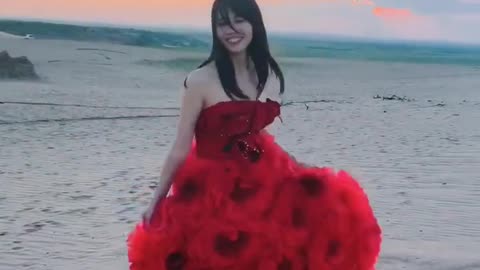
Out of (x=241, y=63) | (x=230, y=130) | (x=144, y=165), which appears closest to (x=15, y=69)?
(x=144, y=165)

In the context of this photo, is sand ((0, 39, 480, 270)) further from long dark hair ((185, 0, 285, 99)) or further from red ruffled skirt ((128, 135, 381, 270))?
long dark hair ((185, 0, 285, 99))

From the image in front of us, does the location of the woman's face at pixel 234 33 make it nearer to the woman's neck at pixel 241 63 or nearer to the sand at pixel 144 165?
the woman's neck at pixel 241 63

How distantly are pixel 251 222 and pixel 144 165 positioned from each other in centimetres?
703

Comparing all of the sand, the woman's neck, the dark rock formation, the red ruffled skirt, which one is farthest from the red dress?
the dark rock formation

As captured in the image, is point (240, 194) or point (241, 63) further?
point (241, 63)

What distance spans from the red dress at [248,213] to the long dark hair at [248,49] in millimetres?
81

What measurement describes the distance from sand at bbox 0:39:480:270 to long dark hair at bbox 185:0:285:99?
253cm

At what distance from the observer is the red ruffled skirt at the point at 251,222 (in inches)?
128

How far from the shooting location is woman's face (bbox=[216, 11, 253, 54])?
334cm

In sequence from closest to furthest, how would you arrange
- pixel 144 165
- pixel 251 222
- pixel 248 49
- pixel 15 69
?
pixel 251 222 < pixel 248 49 < pixel 144 165 < pixel 15 69

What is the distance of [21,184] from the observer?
900cm

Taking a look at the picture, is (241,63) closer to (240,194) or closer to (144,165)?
(240,194)

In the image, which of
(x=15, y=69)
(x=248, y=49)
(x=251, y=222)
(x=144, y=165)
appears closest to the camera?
(x=251, y=222)

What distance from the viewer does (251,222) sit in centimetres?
326
